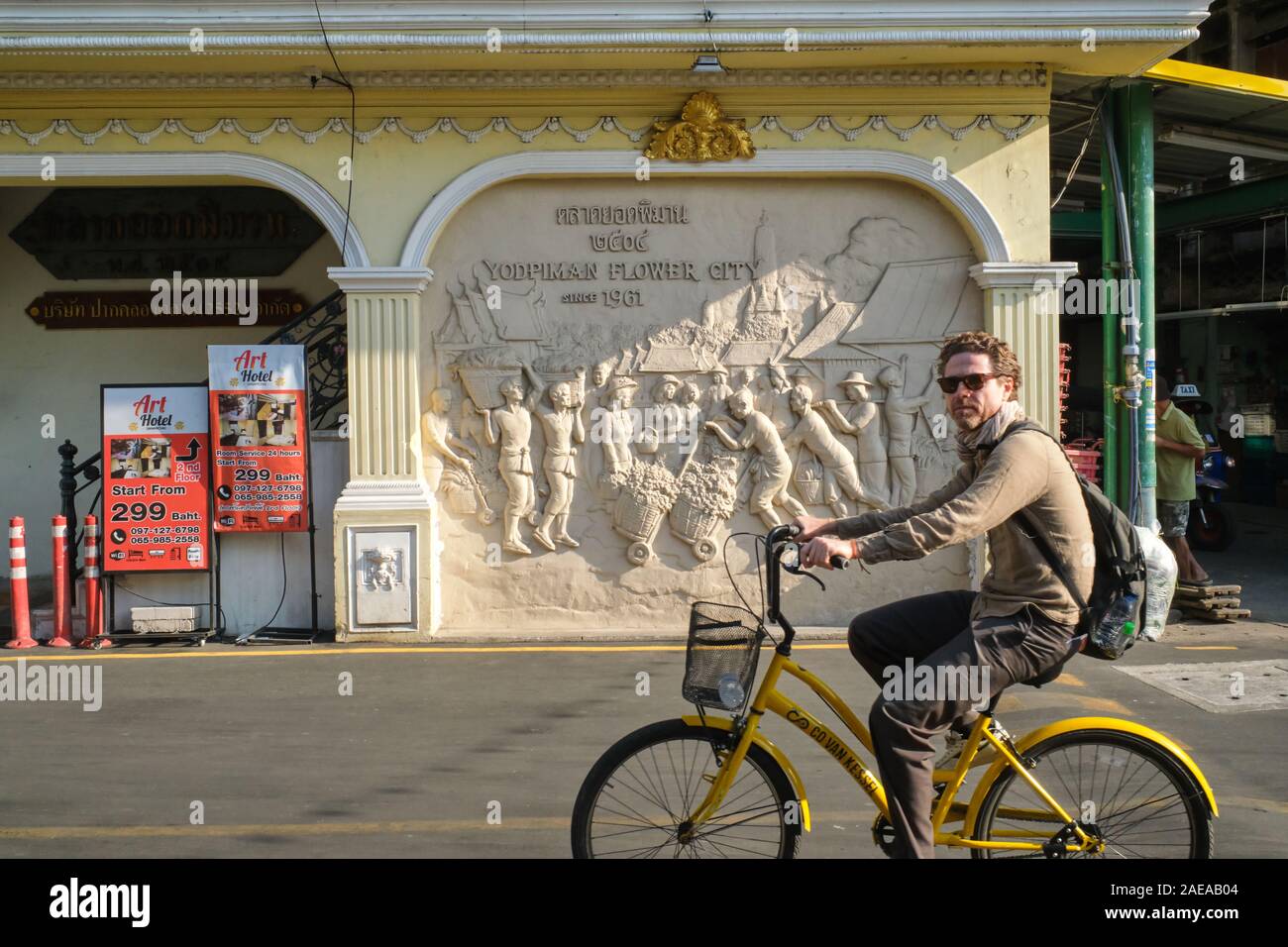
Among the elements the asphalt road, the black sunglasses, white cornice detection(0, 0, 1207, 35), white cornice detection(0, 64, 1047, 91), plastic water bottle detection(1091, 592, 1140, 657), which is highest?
white cornice detection(0, 0, 1207, 35)

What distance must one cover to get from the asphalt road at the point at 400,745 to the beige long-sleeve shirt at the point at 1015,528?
149 cm

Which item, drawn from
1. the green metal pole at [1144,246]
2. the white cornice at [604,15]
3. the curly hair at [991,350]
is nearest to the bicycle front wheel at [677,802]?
the curly hair at [991,350]

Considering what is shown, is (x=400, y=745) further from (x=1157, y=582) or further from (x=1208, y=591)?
(x=1208, y=591)

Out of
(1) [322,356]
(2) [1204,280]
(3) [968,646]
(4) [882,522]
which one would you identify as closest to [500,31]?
(1) [322,356]

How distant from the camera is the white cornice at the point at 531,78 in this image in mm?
9117

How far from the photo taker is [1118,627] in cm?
395

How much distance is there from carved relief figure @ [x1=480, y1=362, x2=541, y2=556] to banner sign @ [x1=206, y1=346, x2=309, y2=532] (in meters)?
1.42

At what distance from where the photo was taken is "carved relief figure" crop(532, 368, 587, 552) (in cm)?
934

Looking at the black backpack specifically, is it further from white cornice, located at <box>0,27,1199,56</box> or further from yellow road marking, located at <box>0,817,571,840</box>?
white cornice, located at <box>0,27,1199,56</box>

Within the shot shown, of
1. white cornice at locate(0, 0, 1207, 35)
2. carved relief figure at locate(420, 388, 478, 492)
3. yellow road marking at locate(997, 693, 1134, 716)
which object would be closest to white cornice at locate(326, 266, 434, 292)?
carved relief figure at locate(420, 388, 478, 492)

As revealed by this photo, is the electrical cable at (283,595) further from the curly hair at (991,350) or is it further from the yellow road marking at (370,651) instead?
the curly hair at (991,350)
